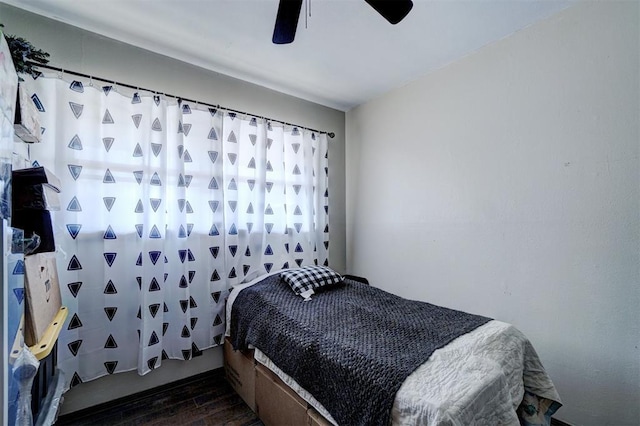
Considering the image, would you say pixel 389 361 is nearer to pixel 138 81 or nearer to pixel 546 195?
pixel 546 195

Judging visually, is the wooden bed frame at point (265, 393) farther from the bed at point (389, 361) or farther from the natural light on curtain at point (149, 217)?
the natural light on curtain at point (149, 217)

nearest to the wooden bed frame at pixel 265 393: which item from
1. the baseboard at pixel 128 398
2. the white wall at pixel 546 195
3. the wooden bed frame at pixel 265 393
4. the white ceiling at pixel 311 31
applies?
the wooden bed frame at pixel 265 393

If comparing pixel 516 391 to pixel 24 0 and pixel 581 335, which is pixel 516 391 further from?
pixel 24 0

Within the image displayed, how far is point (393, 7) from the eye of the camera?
4.14 ft

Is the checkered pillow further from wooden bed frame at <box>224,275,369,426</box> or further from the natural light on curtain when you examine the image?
wooden bed frame at <box>224,275,369,426</box>

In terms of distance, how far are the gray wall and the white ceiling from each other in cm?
7

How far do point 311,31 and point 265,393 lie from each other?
246 centimetres

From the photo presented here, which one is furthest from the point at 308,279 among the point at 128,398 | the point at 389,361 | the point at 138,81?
the point at 138,81

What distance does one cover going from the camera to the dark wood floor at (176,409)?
1811 millimetres

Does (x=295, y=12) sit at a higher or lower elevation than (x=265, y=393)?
higher

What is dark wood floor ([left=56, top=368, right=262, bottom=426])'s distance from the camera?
5.94ft

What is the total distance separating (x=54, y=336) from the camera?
119cm

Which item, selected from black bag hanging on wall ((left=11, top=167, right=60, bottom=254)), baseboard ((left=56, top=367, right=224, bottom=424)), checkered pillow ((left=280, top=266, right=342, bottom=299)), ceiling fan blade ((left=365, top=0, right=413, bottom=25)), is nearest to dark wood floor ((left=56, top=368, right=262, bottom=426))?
baseboard ((left=56, top=367, right=224, bottom=424))

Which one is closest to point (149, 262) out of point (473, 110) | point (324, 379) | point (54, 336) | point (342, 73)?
point (54, 336)
